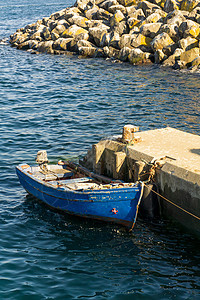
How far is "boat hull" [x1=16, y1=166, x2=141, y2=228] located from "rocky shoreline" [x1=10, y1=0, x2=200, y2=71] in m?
25.6

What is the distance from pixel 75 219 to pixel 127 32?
34.3m

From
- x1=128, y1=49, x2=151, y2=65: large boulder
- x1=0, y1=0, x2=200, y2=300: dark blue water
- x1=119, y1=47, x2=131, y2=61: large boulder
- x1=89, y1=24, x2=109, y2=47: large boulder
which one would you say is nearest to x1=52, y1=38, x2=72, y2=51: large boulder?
x1=89, y1=24, x2=109, y2=47: large boulder

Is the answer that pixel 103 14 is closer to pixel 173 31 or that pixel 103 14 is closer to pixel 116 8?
pixel 116 8

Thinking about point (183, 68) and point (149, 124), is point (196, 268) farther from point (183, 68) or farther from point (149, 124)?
point (183, 68)

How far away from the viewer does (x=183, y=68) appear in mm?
39688

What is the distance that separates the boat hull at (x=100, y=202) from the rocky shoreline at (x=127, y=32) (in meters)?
25.6

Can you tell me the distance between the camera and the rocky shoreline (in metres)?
41.3

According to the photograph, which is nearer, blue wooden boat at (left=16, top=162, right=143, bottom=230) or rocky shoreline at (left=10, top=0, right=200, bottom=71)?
blue wooden boat at (left=16, top=162, right=143, bottom=230)

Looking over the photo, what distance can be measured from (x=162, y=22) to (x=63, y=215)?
3411 centimetres

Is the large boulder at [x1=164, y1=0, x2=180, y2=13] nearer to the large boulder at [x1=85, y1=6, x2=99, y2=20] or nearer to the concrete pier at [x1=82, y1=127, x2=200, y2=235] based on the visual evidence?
the large boulder at [x1=85, y1=6, x2=99, y2=20]

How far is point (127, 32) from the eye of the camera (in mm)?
47156

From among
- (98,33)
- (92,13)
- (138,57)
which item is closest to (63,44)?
(98,33)

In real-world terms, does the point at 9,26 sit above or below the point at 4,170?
above

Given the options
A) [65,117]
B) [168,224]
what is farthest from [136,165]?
[65,117]
